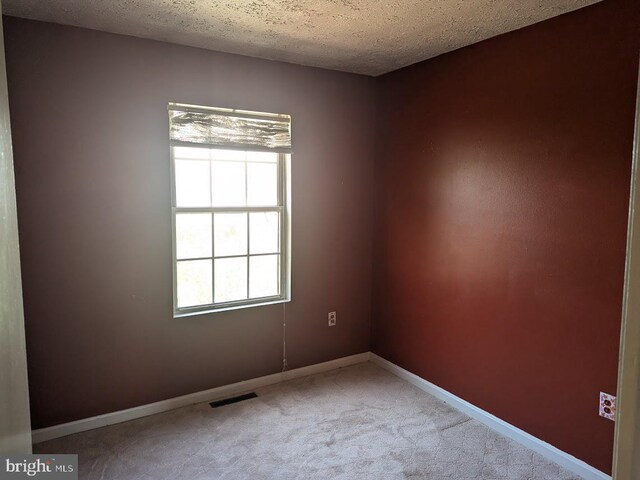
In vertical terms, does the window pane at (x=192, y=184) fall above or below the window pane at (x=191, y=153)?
below

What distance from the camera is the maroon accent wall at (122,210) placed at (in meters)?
A: 2.69

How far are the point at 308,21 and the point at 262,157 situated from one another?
114cm

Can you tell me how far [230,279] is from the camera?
344 centimetres

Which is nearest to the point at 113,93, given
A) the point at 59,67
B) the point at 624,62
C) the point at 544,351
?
the point at 59,67

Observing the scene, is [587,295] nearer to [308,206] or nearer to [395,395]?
[395,395]

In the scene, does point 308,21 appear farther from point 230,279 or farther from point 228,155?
point 230,279

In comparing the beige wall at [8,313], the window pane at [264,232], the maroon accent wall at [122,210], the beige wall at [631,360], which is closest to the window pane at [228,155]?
the maroon accent wall at [122,210]

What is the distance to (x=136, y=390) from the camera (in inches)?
121

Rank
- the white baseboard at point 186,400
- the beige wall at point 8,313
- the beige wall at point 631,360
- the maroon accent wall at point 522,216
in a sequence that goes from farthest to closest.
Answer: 1. the white baseboard at point 186,400
2. the maroon accent wall at point 522,216
3. the beige wall at point 8,313
4. the beige wall at point 631,360

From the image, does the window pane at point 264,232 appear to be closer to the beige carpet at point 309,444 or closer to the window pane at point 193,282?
the window pane at point 193,282

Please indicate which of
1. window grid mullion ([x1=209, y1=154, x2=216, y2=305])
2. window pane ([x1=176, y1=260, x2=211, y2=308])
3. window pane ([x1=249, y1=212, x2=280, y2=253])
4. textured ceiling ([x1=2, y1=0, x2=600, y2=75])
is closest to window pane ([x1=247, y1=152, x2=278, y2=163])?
window grid mullion ([x1=209, y1=154, x2=216, y2=305])

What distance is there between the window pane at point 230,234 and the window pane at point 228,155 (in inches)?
16.4

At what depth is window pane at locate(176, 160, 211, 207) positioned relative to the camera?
3176 mm

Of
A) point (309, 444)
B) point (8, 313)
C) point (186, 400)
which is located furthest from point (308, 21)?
point (186, 400)
